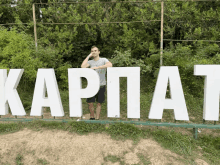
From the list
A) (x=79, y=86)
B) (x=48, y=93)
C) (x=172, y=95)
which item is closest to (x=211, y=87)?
(x=172, y=95)

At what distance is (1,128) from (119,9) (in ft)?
28.3

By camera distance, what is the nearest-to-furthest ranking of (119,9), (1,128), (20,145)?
(20,145)
(1,128)
(119,9)

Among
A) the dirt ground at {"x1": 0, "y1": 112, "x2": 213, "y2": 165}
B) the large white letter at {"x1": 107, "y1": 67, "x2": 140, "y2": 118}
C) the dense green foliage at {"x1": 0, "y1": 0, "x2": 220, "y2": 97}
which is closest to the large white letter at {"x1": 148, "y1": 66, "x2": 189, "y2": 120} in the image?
the large white letter at {"x1": 107, "y1": 67, "x2": 140, "y2": 118}

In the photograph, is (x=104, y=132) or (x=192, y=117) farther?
(x=192, y=117)

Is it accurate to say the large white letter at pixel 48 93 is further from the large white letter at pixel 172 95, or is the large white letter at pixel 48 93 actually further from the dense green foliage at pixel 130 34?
the dense green foliage at pixel 130 34

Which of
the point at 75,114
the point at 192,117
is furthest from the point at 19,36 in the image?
the point at 192,117

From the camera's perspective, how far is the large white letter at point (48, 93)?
4.82 metres

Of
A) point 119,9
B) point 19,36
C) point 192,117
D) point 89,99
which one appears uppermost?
point 119,9

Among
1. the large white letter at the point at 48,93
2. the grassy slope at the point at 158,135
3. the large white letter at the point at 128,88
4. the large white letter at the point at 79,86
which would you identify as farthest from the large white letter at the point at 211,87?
the large white letter at the point at 48,93

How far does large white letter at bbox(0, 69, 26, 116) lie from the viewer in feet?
16.0

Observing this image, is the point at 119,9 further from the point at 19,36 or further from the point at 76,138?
the point at 76,138

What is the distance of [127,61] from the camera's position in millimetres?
9312

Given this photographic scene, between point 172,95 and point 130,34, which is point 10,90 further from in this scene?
point 130,34

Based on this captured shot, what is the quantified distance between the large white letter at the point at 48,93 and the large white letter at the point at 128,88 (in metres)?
1.49
